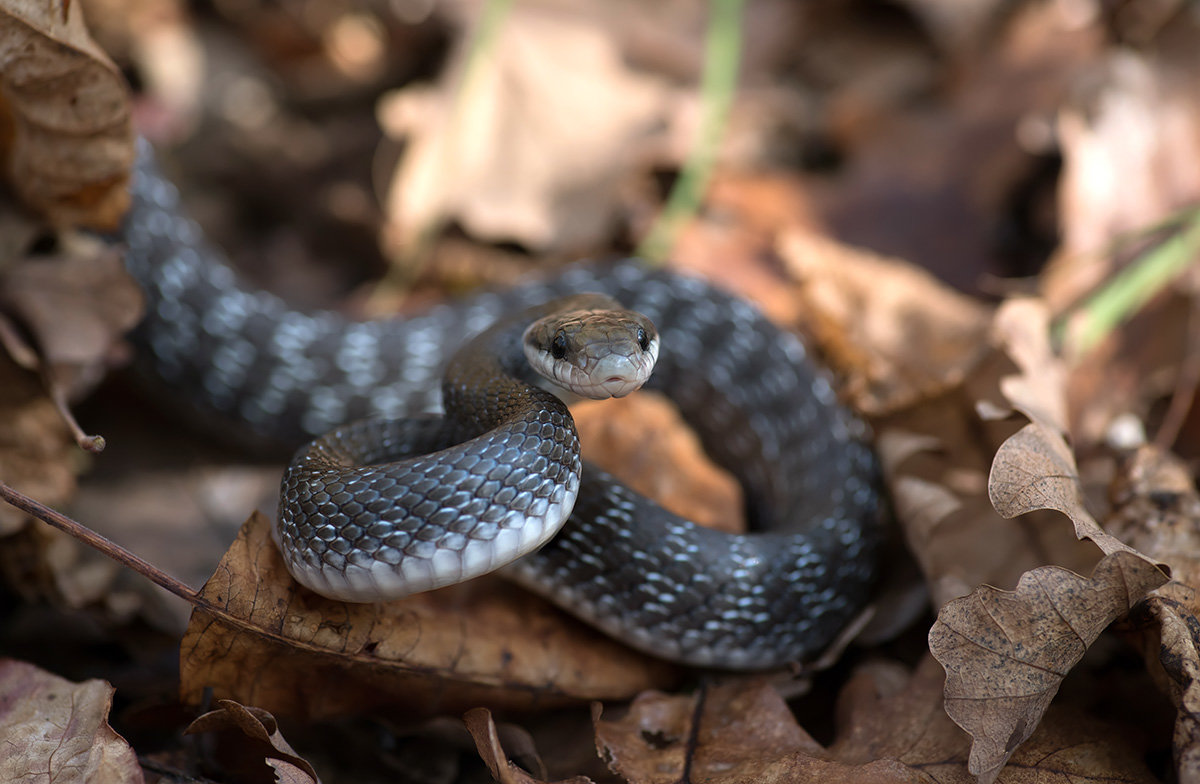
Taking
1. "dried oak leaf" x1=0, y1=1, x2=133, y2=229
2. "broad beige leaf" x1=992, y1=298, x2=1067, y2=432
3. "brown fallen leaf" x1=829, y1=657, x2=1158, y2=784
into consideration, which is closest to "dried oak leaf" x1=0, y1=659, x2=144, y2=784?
"dried oak leaf" x1=0, y1=1, x2=133, y2=229

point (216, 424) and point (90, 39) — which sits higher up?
point (90, 39)

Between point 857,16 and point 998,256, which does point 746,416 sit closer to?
point 998,256

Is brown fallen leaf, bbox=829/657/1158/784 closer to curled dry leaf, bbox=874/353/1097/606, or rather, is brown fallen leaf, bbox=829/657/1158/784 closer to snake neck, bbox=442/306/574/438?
curled dry leaf, bbox=874/353/1097/606

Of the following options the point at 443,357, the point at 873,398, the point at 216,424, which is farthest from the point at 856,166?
the point at 216,424

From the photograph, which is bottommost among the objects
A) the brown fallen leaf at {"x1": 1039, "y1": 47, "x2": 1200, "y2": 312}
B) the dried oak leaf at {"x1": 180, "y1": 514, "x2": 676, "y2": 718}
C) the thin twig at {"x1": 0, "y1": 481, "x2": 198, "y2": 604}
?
the dried oak leaf at {"x1": 180, "y1": 514, "x2": 676, "y2": 718}

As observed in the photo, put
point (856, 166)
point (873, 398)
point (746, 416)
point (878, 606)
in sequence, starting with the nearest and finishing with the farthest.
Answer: point (878, 606) < point (873, 398) < point (746, 416) < point (856, 166)
